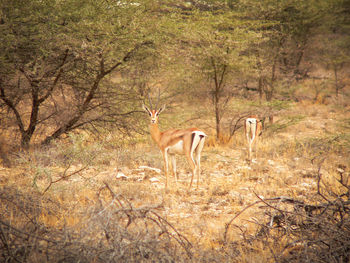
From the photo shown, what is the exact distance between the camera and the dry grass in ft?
8.95

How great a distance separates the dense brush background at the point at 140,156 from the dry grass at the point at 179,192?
3 cm

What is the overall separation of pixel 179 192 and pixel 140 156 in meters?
2.62

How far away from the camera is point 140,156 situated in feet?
26.3

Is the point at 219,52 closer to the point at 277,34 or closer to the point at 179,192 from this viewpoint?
the point at 179,192

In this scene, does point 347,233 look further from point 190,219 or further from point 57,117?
point 57,117

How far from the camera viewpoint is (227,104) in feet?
34.8

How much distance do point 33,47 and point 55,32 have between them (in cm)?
65

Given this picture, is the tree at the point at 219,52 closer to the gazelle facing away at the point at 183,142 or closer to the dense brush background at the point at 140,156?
the dense brush background at the point at 140,156

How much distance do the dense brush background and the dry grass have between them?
0.11ft

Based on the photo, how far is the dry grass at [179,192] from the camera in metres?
2.73

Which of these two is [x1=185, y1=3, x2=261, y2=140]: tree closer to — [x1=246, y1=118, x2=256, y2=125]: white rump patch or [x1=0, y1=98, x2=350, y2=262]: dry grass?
[x1=0, y1=98, x2=350, y2=262]: dry grass

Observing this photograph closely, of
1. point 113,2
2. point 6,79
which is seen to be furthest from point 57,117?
point 113,2

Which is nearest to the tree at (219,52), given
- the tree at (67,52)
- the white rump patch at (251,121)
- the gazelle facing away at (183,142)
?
the white rump patch at (251,121)

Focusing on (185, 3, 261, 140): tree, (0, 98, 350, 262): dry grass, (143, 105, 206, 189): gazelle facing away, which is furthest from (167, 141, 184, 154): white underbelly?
(185, 3, 261, 140): tree
